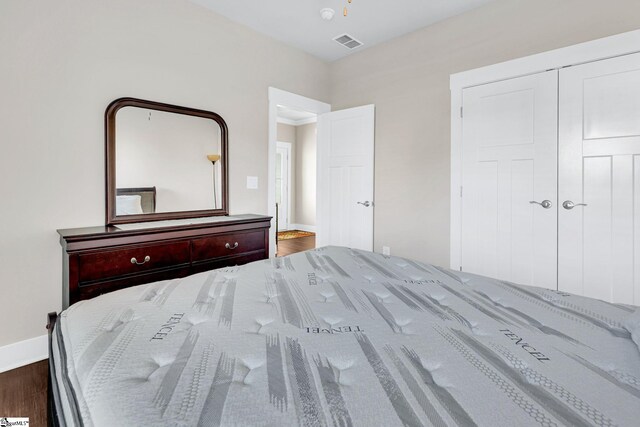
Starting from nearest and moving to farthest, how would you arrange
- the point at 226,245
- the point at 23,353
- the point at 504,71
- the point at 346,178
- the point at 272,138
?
1. the point at 23,353
2. the point at 226,245
3. the point at 504,71
4. the point at 272,138
5. the point at 346,178

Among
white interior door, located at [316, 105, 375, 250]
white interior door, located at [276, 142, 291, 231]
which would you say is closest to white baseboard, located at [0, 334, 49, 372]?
white interior door, located at [316, 105, 375, 250]

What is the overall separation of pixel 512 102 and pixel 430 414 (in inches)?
116

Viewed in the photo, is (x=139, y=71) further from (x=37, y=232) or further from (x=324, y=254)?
(x=324, y=254)

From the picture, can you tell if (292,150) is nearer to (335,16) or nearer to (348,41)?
(348,41)

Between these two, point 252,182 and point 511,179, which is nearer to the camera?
point 511,179

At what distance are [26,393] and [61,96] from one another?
190 centimetres

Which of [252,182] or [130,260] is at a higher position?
[252,182]

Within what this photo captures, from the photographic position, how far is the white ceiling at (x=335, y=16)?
2920 millimetres

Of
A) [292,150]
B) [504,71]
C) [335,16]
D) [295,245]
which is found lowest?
[295,245]

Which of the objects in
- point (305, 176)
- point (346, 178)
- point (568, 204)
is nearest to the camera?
point (568, 204)

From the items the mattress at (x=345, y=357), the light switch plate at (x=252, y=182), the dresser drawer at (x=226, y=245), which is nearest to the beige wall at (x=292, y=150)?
the light switch plate at (x=252, y=182)

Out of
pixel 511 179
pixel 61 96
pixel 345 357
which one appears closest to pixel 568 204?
pixel 511 179

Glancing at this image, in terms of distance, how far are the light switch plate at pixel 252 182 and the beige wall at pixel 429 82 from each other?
1418 millimetres

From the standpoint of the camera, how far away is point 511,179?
281 cm
